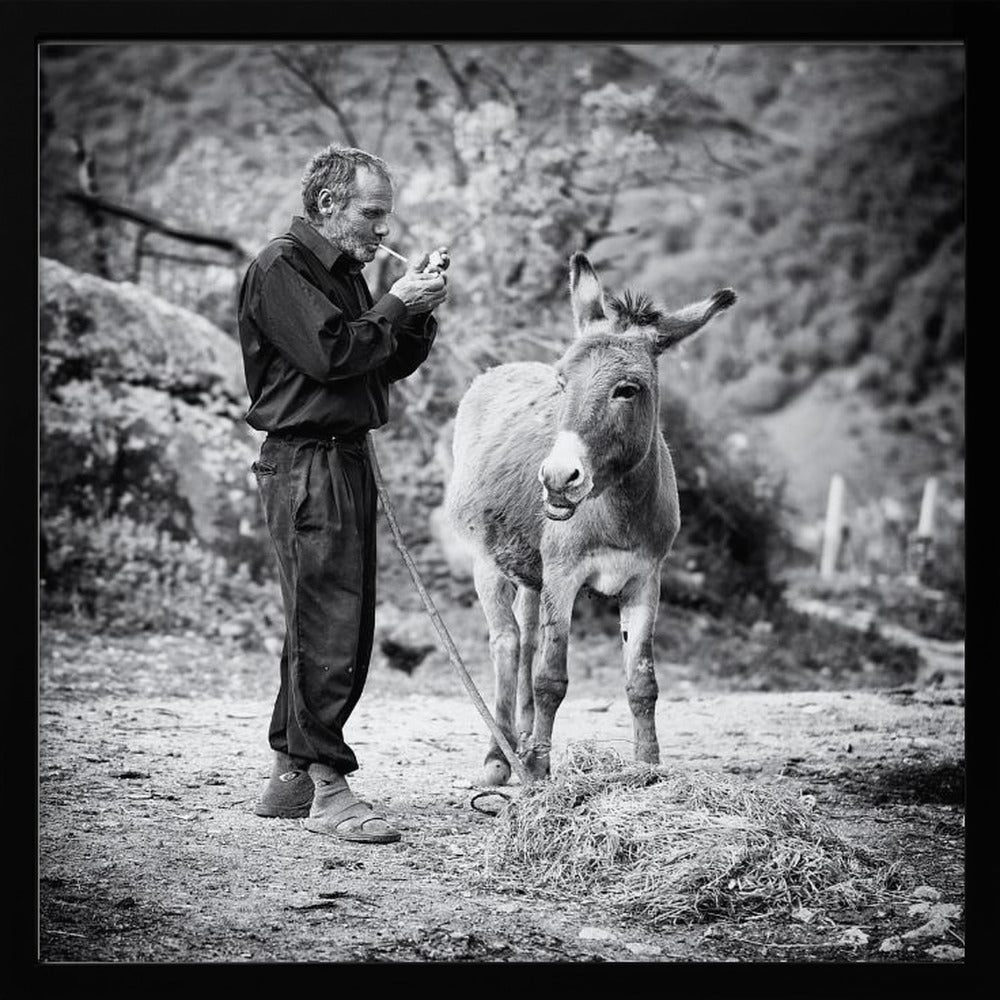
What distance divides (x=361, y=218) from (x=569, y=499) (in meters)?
1.31

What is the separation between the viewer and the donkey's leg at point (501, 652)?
5.94 meters

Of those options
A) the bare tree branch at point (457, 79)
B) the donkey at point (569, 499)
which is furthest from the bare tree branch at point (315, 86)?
the donkey at point (569, 499)

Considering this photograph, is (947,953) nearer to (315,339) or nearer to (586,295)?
(586,295)

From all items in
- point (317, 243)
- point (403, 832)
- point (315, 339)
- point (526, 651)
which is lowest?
point (403, 832)

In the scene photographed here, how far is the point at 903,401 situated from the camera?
11.6 m

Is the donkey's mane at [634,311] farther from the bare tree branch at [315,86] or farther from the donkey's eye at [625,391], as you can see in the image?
the bare tree branch at [315,86]

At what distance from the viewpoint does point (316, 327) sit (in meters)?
4.97

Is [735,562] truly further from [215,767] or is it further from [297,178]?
[215,767]

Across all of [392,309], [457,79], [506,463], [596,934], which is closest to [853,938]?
[596,934]
